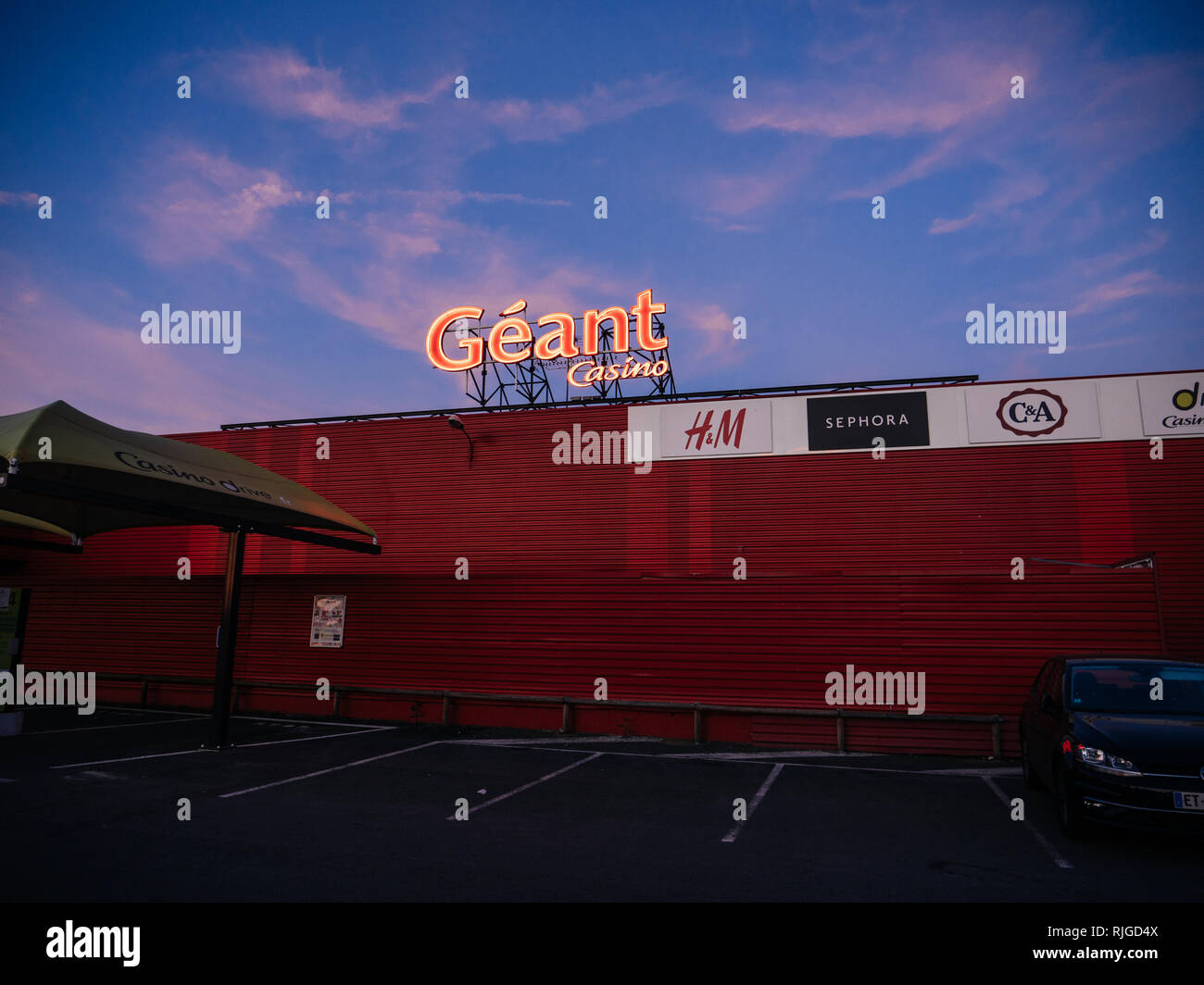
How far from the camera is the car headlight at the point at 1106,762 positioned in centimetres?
611

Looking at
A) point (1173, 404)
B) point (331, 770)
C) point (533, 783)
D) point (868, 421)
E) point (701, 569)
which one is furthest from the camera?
point (701, 569)

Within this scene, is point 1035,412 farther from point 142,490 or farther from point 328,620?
point 142,490

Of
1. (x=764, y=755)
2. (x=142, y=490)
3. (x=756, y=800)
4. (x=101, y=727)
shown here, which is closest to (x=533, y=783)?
(x=756, y=800)

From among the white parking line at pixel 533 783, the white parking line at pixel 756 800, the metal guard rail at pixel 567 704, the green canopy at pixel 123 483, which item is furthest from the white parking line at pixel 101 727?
the white parking line at pixel 756 800

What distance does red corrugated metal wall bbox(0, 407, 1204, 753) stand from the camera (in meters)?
12.1

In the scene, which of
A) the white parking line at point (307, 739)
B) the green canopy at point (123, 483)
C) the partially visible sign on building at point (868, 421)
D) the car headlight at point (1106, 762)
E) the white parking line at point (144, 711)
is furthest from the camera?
the partially visible sign on building at point (868, 421)

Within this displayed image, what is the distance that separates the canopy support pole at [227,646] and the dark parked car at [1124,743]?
10625 mm

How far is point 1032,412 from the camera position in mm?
17078

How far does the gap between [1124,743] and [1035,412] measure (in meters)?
12.8

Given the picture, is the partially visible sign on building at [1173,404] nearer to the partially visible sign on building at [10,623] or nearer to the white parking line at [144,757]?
the white parking line at [144,757]

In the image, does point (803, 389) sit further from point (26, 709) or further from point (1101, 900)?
point (26, 709)

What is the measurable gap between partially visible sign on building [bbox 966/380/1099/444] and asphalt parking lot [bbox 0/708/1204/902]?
29.4ft

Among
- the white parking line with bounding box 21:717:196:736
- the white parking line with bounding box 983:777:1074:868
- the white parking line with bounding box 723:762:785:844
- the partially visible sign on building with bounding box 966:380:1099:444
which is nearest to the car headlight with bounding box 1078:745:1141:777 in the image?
the white parking line with bounding box 983:777:1074:868
